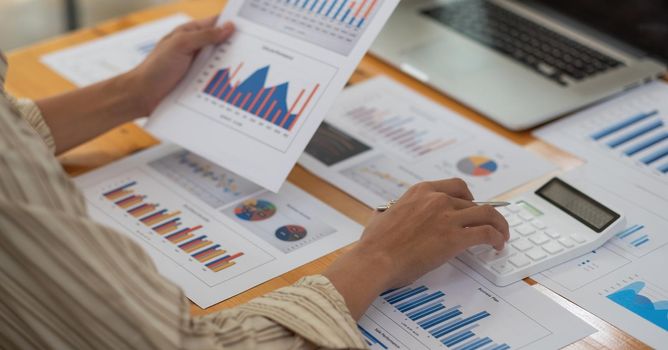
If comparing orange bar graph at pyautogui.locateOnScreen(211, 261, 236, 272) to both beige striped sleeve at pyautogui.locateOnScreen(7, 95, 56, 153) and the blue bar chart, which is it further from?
the blue bar chart

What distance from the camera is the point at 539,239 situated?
121 cm

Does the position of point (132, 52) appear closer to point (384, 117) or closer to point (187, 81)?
point (187, 81)

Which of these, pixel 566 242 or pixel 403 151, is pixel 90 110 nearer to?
pixel 403 151

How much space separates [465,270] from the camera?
119 cm

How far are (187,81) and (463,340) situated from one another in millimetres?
629

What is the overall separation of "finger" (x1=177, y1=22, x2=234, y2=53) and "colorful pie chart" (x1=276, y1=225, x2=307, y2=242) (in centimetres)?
34

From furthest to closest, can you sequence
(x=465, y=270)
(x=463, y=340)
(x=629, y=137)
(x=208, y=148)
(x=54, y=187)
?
(x=629, y=137)
(x=208, y=148)
(x=465, y=270)
(x=463, y=340)
(x=54, y=187)

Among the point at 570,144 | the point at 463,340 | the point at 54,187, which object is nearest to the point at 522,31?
the point at 570,144

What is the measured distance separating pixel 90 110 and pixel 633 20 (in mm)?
968

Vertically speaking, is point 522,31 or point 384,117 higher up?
point 522,31

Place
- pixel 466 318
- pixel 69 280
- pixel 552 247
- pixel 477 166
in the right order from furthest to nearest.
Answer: pixel 477 166
pixel 552 247
pixel 466 318
pixel 69 280

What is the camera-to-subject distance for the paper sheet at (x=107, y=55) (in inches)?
65.4

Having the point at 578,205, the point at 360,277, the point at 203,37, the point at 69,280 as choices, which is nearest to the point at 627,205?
the point at 578,205

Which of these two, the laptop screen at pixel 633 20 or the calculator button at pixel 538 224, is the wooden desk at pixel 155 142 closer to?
the calculator button at pixel 538 224
